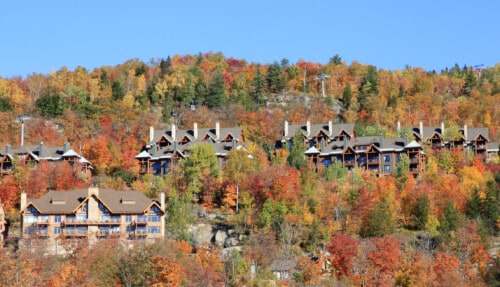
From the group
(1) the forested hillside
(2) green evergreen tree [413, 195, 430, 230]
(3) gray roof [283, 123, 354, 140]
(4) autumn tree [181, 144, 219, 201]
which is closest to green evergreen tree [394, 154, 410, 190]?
(1) the forested hillside

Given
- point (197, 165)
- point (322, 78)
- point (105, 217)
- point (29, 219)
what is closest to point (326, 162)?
point (197, 165)

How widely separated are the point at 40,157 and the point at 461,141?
159ft

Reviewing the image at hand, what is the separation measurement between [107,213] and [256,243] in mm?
14567

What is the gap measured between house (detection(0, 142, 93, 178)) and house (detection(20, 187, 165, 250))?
15.0 metres

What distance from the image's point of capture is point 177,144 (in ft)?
390

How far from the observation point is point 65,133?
5030 inches

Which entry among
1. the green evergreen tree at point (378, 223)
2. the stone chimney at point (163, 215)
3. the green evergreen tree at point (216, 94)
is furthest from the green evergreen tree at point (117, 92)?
the green evergreen tree at point (378, 223)

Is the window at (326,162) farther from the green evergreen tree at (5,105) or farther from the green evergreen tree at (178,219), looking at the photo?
Answer: the green evergreen tree at (5,105)

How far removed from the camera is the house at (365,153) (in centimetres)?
11550

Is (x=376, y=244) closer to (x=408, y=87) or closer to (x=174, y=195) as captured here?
(x=174, y=195)

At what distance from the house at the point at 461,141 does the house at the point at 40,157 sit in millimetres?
39070

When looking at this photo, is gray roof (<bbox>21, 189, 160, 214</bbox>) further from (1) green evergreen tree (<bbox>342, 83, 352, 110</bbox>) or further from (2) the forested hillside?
(1) green evergreen tree (<bbox>342, 83, 352, 110</bbox>)

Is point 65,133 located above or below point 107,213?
above

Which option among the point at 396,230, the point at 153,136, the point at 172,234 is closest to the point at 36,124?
the point at 153,136
